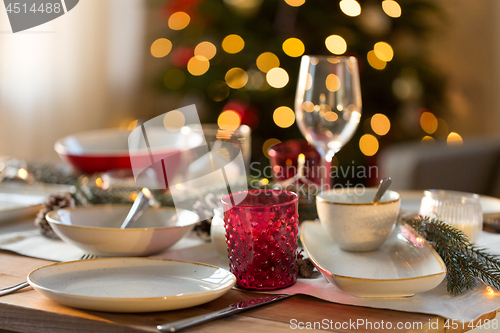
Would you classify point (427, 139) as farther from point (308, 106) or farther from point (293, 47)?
point (308, 106)

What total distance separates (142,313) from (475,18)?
2.86 m

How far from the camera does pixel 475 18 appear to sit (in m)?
2.83

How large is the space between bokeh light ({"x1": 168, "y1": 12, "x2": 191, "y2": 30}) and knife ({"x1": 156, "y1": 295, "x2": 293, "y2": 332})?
221 centimetres

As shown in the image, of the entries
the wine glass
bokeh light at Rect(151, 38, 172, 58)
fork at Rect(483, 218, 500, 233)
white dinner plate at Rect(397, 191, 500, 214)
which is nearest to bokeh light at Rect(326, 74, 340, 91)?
the wine glass

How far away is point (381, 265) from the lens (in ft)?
2.10

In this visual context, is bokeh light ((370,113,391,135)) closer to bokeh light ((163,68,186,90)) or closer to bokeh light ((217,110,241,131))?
bokeh light ((217,110,241,131))

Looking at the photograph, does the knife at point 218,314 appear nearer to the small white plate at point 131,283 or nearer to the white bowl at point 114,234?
the small white plate at point 131,283

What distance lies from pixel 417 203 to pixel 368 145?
154 cm

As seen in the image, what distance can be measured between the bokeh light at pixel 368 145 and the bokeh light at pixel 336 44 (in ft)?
1.39

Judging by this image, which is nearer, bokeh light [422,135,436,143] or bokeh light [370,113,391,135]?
bokeh light [370,113,391,135]

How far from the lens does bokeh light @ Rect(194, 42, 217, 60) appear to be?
8.09 feet

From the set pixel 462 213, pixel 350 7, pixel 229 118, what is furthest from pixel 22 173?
pixel 350 7

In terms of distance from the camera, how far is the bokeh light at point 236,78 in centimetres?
238

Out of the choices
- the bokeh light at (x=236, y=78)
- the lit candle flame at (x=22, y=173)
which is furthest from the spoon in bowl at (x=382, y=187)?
the bokeh light at (x=236, y=78)
